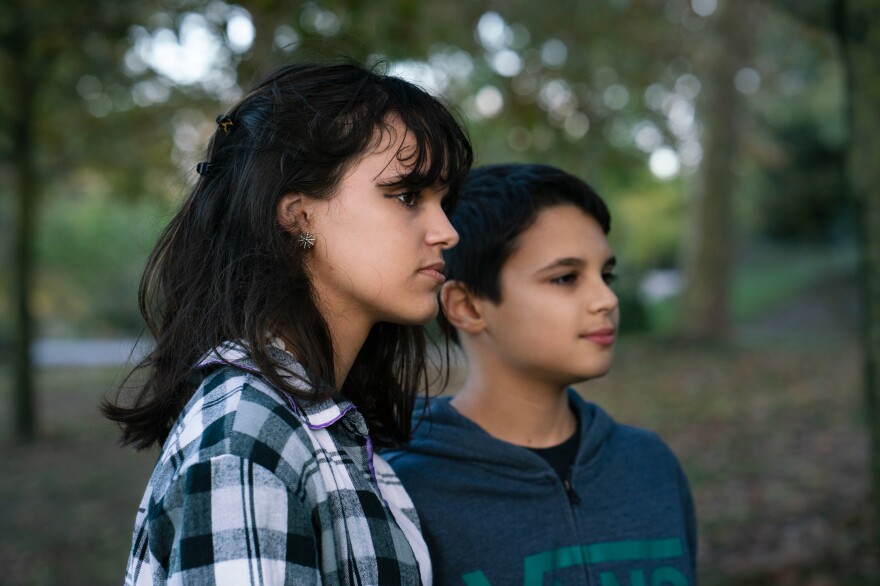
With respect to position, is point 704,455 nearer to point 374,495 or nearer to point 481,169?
point 481,169

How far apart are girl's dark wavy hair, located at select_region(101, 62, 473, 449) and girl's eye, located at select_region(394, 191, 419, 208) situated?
0.03 meters

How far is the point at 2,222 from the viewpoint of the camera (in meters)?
16.9

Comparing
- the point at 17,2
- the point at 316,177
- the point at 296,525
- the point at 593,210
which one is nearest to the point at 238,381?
the point at 296,525

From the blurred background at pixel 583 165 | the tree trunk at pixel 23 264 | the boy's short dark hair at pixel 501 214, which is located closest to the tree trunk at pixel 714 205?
the blurred background at pixel 583 165

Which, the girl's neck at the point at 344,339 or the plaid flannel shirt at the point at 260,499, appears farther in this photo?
the girl's neck at the point at 344,339

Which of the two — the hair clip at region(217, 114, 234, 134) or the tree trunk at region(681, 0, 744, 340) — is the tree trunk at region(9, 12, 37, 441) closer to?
the hair clip at region(217, 114, 234, 134)

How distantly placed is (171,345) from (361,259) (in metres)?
0.37

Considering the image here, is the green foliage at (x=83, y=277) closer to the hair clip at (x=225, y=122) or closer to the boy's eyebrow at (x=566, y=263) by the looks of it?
the boy's eyebrow at (x=566, y=263)

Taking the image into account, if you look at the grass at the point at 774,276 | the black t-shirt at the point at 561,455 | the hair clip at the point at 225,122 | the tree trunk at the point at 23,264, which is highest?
the grass at the point at 774,276

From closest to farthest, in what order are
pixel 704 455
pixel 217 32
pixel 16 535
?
pixel 217 32, pixel 16 535, pixel 704 455

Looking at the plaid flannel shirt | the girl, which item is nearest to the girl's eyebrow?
the girl

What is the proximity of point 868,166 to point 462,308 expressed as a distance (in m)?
2.65

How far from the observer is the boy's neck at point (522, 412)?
2297mm

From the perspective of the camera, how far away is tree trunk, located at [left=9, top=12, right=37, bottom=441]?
9586mm
